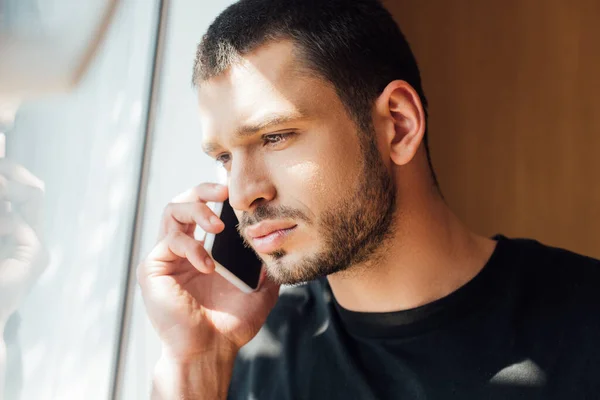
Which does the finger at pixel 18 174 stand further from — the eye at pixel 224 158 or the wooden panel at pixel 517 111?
the wooden panel at pixel 517 111

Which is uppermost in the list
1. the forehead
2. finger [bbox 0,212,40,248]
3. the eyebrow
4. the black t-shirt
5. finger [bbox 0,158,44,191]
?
the forehead

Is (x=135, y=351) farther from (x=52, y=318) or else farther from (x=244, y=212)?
(x=244, y=212)

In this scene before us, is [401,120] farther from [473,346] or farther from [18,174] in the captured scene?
[18,174]

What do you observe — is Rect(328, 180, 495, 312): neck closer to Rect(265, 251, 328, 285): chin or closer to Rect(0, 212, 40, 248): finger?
Rect(265, 251, 328, 285): chin

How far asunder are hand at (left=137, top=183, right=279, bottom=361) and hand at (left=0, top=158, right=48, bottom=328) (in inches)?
12.1

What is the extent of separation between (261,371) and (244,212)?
43 cm

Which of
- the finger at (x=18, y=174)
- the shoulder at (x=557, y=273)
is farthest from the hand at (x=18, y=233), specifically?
the shoulder at (x=557, y=273)

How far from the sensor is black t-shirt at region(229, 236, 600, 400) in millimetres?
1303

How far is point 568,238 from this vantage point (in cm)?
308

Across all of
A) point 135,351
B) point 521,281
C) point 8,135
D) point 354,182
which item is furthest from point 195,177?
point 521,281

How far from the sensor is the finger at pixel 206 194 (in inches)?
57.9

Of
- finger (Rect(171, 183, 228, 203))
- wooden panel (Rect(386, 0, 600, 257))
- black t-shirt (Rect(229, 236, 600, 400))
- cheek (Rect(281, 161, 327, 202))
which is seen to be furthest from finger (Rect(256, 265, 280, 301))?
wooden panel (Rect(386, 0, 600, 257))

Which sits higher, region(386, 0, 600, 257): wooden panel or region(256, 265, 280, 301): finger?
region(386, 0, 600, 257): wooden panel

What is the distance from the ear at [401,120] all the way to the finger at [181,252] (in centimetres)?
47
